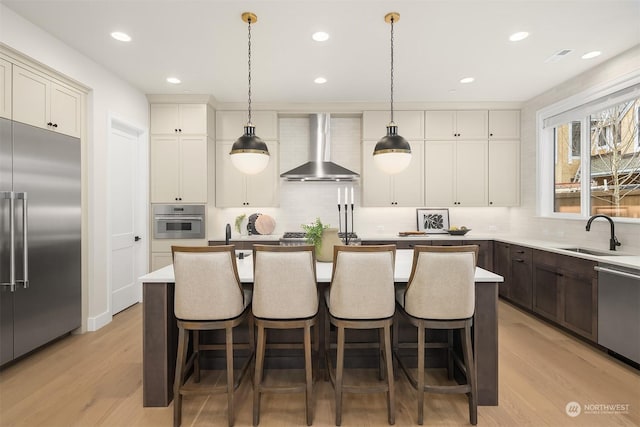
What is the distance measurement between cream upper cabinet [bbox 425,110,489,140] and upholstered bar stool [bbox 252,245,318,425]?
383 centimetres

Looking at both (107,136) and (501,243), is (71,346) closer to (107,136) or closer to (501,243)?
(107,136)

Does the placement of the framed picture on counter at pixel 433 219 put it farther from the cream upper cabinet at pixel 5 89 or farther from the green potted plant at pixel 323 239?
the cream upper cabinet at pixel 5 89

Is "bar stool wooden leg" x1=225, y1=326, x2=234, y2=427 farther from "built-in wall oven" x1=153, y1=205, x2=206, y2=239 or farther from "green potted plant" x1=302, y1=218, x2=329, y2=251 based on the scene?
"built-in wall oven" x1=153, y1=205, x2=206, y2=239

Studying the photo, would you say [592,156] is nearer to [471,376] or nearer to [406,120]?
[406,120]

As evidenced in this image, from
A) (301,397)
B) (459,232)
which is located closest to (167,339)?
(301,397)

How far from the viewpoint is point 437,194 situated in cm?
514

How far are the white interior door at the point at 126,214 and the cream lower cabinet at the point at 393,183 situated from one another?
3.21 metres

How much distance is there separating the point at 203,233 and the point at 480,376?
12.5 ft


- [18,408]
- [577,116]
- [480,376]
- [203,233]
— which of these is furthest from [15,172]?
[577,116]

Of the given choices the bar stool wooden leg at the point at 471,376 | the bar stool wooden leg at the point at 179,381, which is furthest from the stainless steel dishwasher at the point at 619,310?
the bar stool wooden leg at the point at 179,381

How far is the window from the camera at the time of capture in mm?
3455

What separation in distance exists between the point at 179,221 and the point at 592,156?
210 inches

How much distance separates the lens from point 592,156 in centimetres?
395

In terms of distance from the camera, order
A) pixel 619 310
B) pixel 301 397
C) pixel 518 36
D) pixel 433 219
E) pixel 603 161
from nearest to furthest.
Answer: pixel 301 397 → pixel 619 310 → pixel 518 36 → pixel 603 161 → pixel 433 219
